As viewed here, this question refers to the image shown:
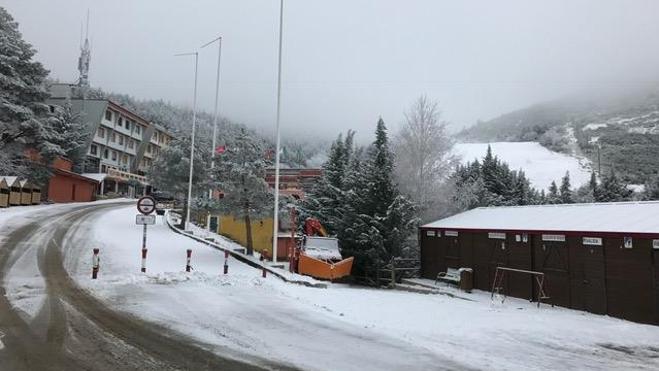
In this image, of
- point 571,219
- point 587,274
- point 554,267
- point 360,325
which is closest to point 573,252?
point 587,274

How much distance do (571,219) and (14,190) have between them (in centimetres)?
3996

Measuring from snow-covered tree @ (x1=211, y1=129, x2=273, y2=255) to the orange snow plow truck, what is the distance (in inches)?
110

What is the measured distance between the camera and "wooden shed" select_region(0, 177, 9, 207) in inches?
1503

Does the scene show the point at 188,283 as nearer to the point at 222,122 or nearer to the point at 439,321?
the point at 439,321

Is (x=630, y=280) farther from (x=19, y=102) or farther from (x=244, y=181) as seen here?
(x=19, y=102)

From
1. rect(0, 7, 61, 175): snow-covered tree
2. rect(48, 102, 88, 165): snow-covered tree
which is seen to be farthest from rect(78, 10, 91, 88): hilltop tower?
rect(0, 7, 61, 175): snow-covered tree

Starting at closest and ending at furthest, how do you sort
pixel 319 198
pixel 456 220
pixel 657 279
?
pixel 657 279 < pixel 456 220 < pixel 319 198

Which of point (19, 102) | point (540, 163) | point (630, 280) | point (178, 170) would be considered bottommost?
point (630, 280)

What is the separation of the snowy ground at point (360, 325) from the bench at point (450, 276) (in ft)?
10.3

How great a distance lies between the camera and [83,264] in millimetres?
18969

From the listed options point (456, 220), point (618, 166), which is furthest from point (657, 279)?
point (618, 166)

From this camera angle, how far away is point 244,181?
1002 inches

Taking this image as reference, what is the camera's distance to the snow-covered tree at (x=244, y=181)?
2540 centimetres

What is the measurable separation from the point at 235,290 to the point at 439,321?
20.9ft
